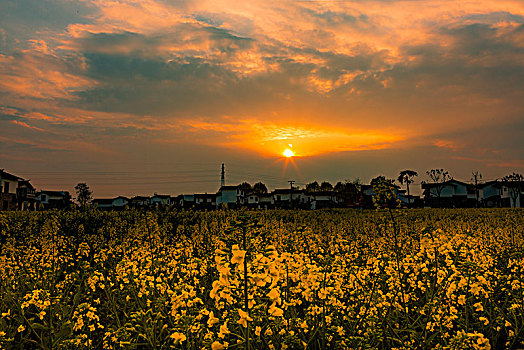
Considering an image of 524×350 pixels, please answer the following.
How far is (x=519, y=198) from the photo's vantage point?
80.2 m

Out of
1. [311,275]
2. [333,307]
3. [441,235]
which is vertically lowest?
[333,307]

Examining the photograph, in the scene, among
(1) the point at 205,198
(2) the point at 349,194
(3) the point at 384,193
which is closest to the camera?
(3) the point at 384,193

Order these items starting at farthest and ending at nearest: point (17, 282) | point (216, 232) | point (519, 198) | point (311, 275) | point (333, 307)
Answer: point (519, 198), point (216, 232), point (17, 282), point (333, 307), point (311, 275)

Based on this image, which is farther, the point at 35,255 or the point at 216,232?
the point at 216,232

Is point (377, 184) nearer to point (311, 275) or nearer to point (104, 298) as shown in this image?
point (311, 275)

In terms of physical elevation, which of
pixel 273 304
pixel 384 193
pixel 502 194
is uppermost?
pixel 502 194

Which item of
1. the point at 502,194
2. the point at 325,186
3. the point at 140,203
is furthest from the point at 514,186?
the point at 140,203

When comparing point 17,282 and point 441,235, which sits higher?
point 441,235

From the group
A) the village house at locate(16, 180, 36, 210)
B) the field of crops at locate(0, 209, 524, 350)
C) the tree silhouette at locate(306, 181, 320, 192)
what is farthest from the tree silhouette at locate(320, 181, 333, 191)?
the field of crops at locate(0, 209, 524, 350)

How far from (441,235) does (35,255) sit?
9086 mm

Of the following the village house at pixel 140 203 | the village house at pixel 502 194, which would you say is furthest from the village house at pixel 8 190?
the village house at pixel 502 194

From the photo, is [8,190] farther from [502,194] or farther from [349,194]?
[502,194]

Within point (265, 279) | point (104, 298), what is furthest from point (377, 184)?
point (104, 298)

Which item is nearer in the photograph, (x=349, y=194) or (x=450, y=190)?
(x=349, y=194)
